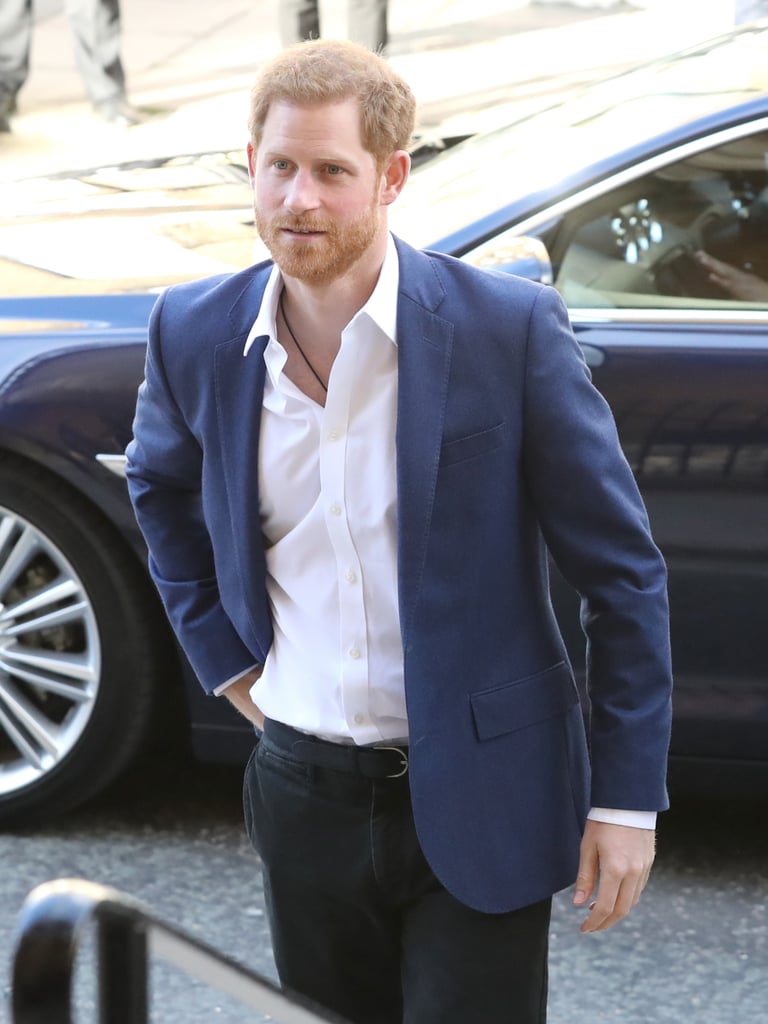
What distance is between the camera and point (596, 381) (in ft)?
10.4

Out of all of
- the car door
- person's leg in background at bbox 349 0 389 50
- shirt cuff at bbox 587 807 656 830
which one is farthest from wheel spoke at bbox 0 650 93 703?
person's leg in background at bbox 349 0 389 50

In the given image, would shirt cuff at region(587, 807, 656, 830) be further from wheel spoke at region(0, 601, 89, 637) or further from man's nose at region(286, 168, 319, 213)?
wheel spoke at region(0, 601, 89, 637)

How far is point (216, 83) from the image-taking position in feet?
Answer: 44.6

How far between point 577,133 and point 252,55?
426 inches

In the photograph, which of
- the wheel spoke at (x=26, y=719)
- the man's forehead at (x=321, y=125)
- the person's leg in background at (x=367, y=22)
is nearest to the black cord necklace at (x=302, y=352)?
the man's forehead at (x=321, y=125)

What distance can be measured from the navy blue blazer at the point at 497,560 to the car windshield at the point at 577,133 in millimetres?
1404

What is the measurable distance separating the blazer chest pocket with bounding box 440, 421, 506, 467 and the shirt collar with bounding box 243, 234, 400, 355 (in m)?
0.13

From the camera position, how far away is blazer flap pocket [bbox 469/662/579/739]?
1.95m

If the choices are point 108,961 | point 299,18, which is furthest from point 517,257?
point 299,18

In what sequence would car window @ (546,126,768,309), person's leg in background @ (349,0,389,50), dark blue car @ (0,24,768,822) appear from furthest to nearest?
person's leg in background @ (349,0,389,50), car window @ (546,126,768,309), dark blue car @ (0,24,768,822)

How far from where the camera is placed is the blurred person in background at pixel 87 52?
13078mm

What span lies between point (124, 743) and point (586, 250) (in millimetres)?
1329

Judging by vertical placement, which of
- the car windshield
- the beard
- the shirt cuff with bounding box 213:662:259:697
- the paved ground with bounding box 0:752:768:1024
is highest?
the car windshield

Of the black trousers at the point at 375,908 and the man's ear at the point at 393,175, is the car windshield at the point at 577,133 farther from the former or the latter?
the black trousers at the point at 375,908
